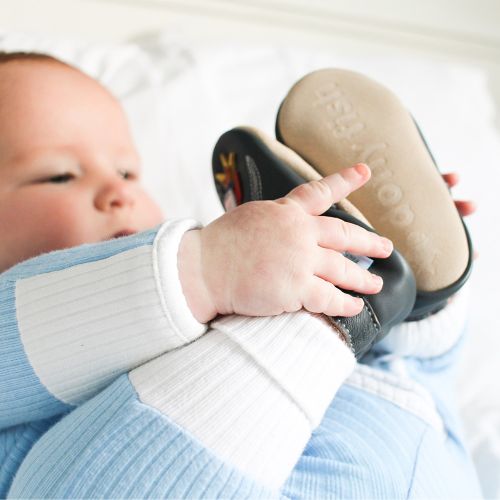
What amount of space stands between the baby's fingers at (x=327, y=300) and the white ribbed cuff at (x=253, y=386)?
13 mm

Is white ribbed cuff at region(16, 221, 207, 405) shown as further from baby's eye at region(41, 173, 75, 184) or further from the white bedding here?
the white bedding

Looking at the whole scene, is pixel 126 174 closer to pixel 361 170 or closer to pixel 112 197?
pixel 112 197

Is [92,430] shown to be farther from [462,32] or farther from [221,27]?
[462,32]

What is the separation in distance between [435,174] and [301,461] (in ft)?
1.15

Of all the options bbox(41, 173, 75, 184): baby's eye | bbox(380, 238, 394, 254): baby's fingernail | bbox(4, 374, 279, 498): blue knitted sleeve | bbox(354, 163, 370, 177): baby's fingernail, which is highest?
bbox(354, 163, 370, 177): baby's fingernail

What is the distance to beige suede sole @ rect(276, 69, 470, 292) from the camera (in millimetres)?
657

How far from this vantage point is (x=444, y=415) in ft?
2.42

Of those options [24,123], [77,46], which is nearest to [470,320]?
[24,123]

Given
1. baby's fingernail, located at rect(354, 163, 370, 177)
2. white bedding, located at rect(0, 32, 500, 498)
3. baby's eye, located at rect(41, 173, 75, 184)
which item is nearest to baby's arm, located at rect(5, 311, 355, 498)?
baby's fingernail, located at rect(354, 163, 370, 177)

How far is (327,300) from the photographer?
53 cm

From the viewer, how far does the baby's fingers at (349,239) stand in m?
0.55

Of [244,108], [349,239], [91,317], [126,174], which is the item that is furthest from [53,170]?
[244,108]

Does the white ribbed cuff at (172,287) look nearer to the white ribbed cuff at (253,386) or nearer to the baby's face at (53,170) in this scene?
the white ribbed cuff at (253,386)

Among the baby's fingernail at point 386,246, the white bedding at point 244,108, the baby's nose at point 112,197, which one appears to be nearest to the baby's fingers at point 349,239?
the baby's fingernail at point 386,246
